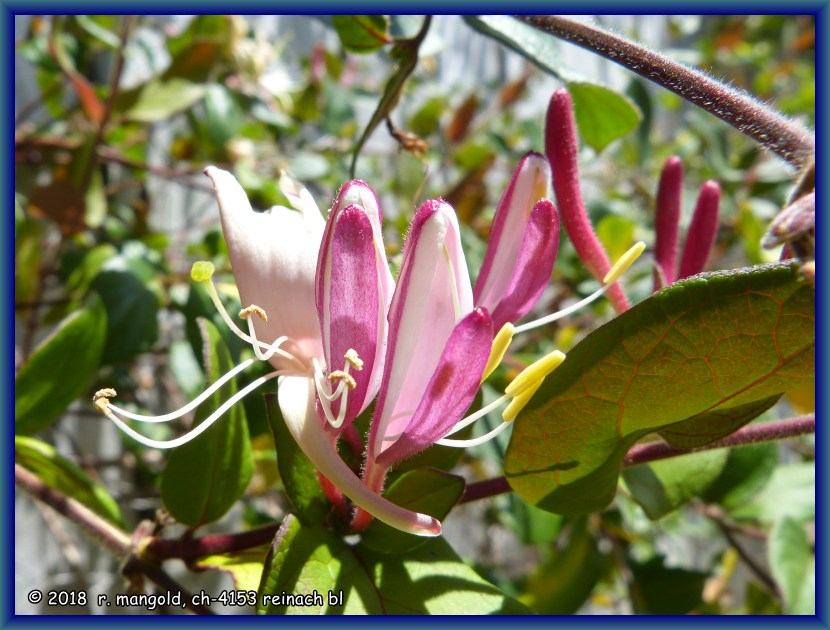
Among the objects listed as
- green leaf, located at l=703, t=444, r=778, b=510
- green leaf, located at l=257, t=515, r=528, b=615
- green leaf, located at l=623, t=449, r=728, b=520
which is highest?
green leaf, located at l=623, t=449, r=728, b=520

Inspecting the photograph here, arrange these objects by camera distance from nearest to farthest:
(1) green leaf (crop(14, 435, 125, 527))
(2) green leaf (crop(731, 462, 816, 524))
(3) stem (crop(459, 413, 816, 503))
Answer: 1. (3) stem (crop(459, 413, 816, 503))
2. (1) green leaf (crop(14, 435, 125, 527))
3. (2) green leaf (crop(731, 462, 816, 524))

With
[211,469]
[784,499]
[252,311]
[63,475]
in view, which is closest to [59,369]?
[63,475]

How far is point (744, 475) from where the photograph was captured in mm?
740

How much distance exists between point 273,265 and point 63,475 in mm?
286

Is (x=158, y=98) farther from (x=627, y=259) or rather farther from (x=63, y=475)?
(x=627, y=259)

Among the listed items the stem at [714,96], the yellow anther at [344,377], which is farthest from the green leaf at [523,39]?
the yellow anther at [344,377]

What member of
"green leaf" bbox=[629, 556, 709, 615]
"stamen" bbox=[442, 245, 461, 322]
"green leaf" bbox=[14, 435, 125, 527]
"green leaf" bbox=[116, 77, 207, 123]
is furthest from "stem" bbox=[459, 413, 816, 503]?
"green leaf" bbox=[116, 77, 207, 123]

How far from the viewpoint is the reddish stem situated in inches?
16.5

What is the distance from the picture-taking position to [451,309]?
309 mm

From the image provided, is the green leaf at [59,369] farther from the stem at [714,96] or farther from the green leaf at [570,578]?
the green leaf at [570,578]

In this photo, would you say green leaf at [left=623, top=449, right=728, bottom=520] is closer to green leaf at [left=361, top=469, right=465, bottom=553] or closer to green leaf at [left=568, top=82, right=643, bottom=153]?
green leaf at [left=361, top=469, right=465, bottom=553]

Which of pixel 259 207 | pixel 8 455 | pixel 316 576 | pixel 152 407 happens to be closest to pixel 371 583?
pixel 316 576

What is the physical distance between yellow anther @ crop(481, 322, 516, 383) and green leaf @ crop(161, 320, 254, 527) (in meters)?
0.16

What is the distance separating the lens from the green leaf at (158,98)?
0.87 meters
